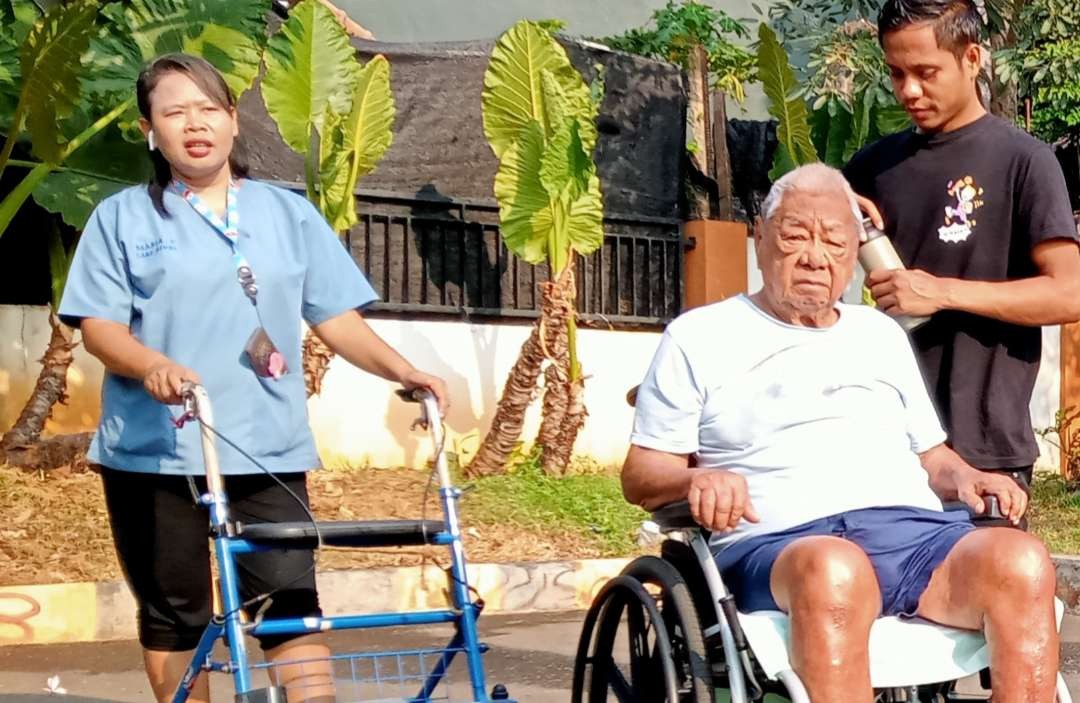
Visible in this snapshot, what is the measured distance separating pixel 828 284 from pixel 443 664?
1.15 metres

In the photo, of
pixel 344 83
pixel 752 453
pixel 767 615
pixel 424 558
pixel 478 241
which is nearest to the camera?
pixel 767 615

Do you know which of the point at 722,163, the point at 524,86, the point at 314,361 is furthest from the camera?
the point at 722,163

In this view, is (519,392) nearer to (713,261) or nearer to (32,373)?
(713,261)

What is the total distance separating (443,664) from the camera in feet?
10.6

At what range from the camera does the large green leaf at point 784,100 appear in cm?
1038

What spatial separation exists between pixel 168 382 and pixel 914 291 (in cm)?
161

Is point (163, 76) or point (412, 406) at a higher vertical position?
point (163, 76)

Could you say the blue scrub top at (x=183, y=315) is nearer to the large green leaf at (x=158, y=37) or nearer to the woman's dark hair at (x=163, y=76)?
the woman's dark hair at (x=163, y=76)

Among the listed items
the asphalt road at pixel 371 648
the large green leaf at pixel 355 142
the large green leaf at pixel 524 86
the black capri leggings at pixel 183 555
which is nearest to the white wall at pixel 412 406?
the large green leaf at pixel 355 142

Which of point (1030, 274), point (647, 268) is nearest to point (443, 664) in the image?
point (1030, 274)

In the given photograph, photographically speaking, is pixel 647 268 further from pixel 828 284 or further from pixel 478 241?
pixel 828 284

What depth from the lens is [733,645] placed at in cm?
307

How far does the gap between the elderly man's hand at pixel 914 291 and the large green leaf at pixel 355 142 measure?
5.42 meters

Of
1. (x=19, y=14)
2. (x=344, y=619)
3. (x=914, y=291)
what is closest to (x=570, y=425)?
(x=19, y=14)
